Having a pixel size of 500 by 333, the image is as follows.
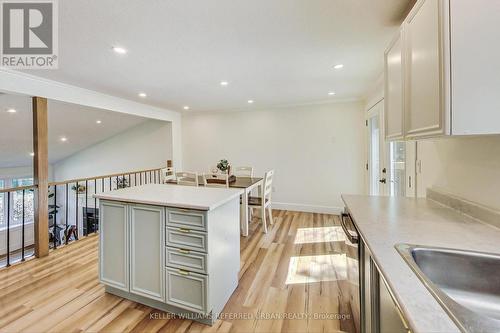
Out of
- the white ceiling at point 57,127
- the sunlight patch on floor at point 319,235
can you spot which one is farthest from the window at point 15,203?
the sunlight patch on floor at point 319,235

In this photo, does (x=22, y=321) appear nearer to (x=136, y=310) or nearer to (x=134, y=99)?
(x=136, y=310)

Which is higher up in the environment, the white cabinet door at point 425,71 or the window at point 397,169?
the white cabinet door at point 425,71

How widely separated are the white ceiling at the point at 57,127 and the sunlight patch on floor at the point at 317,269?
398 cm

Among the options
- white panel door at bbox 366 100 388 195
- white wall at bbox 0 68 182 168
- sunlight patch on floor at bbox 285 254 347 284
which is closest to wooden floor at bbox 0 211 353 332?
sunlight patch on floor at bbox 285 254 347 284

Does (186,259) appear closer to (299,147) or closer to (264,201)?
(264,201)

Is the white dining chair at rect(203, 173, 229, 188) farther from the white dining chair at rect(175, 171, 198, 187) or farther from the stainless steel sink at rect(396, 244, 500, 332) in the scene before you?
the stainless steel sink at rect(396, 244, 500, 332)

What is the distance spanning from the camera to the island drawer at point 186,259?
63.0 inches

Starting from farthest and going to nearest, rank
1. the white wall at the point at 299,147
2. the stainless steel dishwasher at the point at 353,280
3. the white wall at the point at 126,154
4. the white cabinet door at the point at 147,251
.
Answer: the white wall at the point at 126,154, the white wall at the point at 299,147, the white cabinet door at the point at 147,251, the stainless steel dishwasher at the point at 353,280

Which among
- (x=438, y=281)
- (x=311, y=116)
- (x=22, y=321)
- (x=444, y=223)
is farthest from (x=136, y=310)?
(x=311, y=116)

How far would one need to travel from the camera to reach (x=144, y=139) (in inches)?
222

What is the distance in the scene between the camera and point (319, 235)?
3336 mm

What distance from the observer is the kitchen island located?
1.61m

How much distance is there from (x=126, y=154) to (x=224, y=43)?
511 centimetres

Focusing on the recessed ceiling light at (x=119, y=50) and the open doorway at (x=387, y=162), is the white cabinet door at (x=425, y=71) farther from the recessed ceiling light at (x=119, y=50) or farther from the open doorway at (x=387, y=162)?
the recessed ceiling light at (x=119, y=50)
